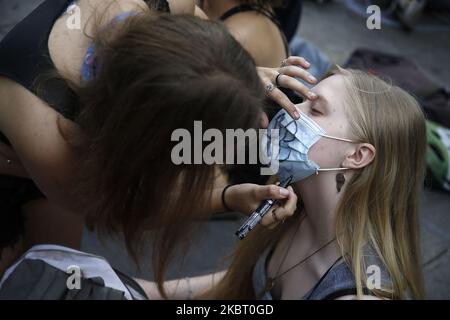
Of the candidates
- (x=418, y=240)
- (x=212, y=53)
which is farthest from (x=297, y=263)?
(x=212, y=53)

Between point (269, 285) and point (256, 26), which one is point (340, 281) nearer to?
point (269, 285)

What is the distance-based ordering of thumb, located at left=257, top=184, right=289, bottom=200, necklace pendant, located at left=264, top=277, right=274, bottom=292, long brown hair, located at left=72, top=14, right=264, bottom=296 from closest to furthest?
long brown hair, located at left=72, top=14, right=264, bottom=296, thumb, located at left=257, top=184, right=289, bottom=200, necklace pendant, located at left=264, top=277, right=274, bottom=292

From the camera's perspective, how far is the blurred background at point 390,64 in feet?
9.43

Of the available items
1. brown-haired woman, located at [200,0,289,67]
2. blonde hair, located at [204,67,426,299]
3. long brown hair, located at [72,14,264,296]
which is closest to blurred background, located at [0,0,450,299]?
long brown hair, located at [72,14,264,296]

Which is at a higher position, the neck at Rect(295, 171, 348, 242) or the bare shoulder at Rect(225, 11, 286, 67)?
the bare shoulder at Rect(225, 11, 286, 67)

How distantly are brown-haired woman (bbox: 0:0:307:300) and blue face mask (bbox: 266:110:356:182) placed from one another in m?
0.19

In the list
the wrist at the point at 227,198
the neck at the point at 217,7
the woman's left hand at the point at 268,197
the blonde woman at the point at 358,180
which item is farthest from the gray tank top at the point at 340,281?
the neck at the point at 217,7

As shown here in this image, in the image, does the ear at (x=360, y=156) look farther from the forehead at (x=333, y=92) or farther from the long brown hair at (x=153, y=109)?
the long brown hair at (x=153, y=109)

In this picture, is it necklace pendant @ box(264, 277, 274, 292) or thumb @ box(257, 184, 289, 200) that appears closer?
thumb @ box(257, 184, 289, 200)

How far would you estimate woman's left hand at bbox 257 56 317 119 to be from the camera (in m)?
1.72

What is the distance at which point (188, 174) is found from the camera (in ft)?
4.46

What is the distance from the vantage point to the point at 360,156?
68.2 inches

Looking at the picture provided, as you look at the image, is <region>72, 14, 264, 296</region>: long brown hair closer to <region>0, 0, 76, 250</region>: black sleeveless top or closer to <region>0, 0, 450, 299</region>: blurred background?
<region>0, 0, 76, 250</region>: black sleeveless top

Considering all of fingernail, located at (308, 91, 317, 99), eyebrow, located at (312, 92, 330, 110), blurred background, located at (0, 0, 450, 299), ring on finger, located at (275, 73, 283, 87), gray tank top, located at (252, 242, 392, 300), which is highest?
ring on finger, located at (275, 73, 283, 87)
